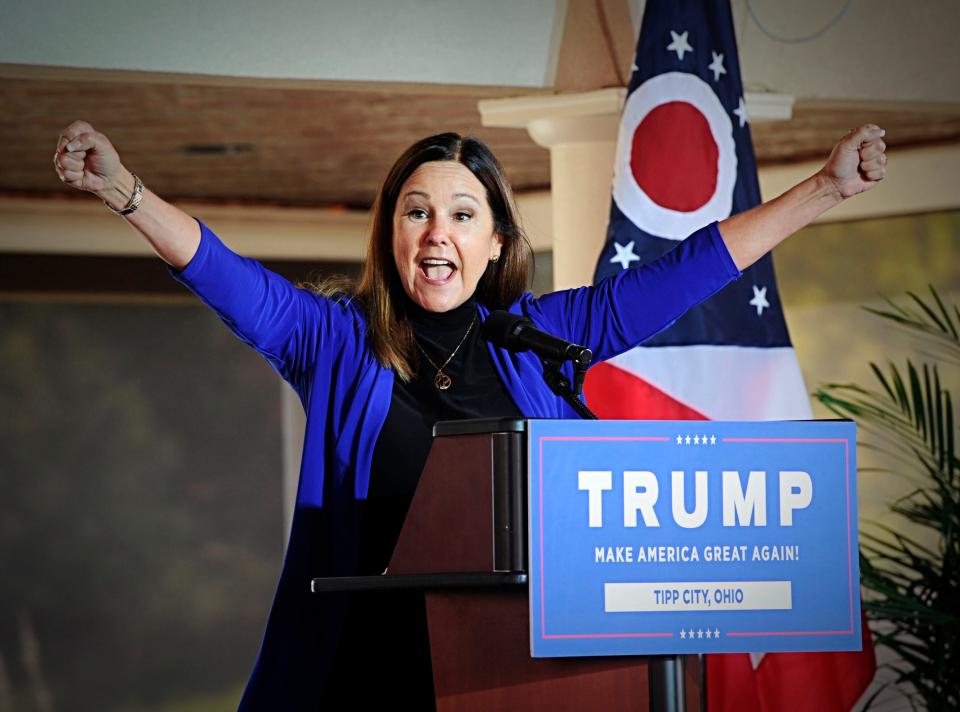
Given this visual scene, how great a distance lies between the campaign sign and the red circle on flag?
1990 mm

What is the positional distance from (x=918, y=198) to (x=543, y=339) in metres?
4.51

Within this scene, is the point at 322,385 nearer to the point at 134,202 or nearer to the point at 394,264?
the point at 394,264

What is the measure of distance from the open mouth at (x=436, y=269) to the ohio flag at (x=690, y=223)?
1351mm

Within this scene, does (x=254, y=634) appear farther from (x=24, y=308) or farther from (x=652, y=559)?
(x=652, y=559)

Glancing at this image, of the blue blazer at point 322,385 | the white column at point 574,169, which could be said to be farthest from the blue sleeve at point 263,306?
the white column at point 574,169

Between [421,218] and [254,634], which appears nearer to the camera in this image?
[421,218]

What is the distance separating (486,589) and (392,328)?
654 millimetres

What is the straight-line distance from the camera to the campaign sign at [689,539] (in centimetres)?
131

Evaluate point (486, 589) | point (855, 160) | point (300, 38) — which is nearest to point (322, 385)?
point (486, 589)

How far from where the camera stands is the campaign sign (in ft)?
4.28

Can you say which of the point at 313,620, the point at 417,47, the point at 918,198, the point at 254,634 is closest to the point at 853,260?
the point at 918,198

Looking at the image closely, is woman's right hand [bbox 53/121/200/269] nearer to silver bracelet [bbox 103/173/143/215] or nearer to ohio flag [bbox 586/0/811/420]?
silver bracelet [bbox 103/173/143/215]

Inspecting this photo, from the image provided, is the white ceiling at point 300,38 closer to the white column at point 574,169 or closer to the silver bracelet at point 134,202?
the white column at point 574,169

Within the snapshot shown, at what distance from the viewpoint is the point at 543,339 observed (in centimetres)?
158
